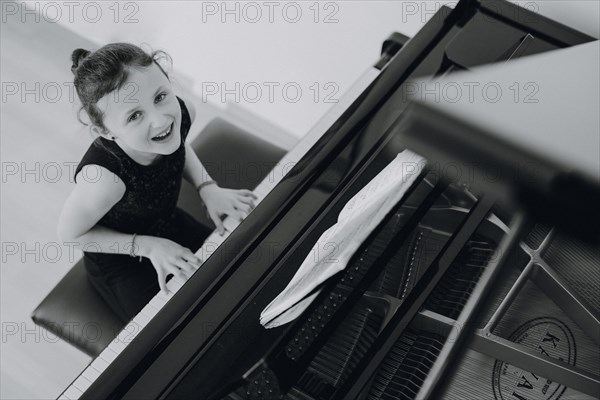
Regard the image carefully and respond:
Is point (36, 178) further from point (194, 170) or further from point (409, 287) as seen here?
point (409, 287)

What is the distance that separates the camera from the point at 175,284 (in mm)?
1546

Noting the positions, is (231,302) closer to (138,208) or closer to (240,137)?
(138,208)

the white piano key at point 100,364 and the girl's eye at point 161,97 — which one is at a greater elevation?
the girl's eye at point 161,97

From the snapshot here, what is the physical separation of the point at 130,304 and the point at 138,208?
0.28 m

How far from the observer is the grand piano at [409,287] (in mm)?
1044

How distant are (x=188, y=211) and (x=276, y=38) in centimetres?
72

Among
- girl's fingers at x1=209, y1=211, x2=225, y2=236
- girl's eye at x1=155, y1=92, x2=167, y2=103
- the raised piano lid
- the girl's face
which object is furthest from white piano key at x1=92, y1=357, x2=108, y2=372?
the raised piano lid

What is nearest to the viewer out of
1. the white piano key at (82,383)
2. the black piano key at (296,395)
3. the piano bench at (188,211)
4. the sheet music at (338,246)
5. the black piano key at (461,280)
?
the sheet music at (338,246)

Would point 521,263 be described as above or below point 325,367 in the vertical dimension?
above

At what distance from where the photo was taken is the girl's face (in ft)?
5.03

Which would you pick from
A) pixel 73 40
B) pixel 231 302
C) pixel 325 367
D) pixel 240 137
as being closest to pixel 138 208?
pixel 240 137

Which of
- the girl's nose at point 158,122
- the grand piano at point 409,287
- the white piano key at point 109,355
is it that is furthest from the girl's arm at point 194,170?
the white piano key at point 109,355

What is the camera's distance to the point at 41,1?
2.92m

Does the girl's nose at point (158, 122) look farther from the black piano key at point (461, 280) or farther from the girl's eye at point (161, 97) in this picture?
the black piano key at point (461, 280)
